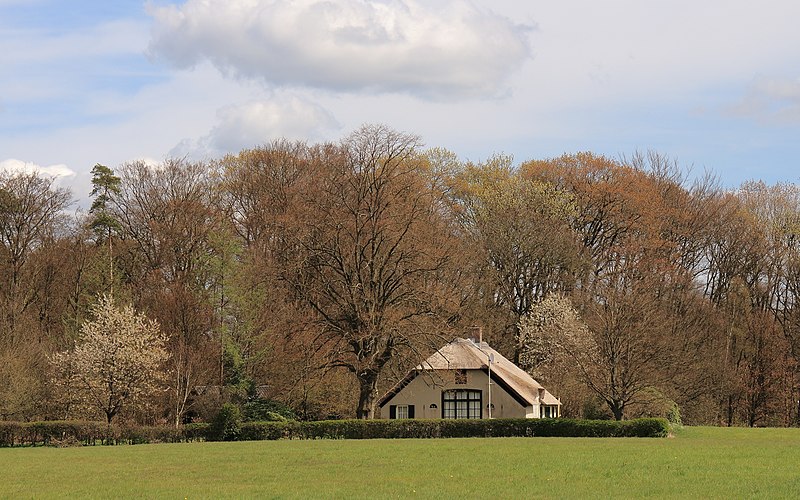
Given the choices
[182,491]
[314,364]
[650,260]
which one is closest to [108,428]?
[314,364]

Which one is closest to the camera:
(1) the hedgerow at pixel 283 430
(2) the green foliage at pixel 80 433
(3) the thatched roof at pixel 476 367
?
(1) the hedgerow at pixel 283 430

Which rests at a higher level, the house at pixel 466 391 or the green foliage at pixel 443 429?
the house at pixel 466 391

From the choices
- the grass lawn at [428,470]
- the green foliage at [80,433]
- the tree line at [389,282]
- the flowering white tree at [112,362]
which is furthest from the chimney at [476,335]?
the grass lawn at [428,470]

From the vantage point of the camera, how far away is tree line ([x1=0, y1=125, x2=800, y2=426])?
56156 mm

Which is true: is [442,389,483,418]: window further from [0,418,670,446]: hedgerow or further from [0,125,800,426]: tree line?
[0,418,670,446]: hedgerow

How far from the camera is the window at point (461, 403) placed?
Answer: 61750 mm

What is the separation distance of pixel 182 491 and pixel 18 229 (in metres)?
41.3

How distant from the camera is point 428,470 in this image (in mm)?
31312

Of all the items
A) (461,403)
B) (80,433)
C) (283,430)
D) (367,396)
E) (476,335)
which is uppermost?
(476,335)

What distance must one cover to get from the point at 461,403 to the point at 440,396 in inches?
54.1

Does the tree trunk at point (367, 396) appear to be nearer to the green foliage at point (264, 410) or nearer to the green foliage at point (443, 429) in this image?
the green foliage at point (264, 410)

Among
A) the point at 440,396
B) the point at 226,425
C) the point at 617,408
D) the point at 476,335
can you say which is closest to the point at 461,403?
the point at 440,396

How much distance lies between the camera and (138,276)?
67562mm

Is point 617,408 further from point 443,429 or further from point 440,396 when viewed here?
point 440,396
